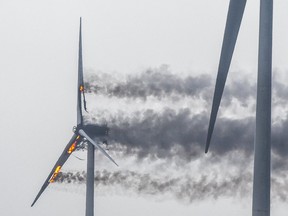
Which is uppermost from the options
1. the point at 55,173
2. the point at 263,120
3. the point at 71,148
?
the point at 71,148

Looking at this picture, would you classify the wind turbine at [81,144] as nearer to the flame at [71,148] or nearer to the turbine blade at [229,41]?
the flame at [71,148]

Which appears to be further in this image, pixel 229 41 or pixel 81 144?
pixel 81 144

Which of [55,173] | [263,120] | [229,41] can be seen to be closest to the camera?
[263,120]

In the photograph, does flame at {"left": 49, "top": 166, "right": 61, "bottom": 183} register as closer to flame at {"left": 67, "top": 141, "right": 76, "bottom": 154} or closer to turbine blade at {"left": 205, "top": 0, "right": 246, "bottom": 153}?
flame at {"left": 67, "top": 141, "right": 76, "bottom": 154}

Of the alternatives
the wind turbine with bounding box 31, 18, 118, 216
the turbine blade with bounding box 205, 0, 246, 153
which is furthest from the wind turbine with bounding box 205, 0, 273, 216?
the wind turbine with bounding box 31, 18, 118, 216

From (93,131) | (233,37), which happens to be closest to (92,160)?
(93,131)

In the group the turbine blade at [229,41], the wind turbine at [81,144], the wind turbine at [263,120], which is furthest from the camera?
the wind turbine at [81,144]

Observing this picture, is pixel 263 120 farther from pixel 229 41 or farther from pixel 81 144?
pixel 81 144

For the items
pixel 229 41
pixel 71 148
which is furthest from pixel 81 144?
pixel 229 41

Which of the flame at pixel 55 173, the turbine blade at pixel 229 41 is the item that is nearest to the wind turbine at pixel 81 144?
the flame at pixel 55 173

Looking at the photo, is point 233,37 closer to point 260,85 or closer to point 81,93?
point 260,85

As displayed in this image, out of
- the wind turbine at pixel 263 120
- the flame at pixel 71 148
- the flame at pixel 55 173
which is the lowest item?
the wind turbine at pixel 263 120
